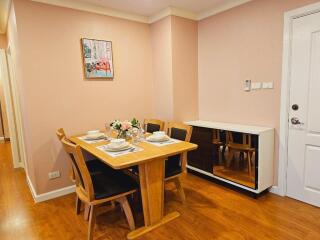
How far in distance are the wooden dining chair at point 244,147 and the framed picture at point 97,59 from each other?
1865 millimetres

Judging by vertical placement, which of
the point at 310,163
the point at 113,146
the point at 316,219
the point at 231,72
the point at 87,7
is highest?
the point at 87,7

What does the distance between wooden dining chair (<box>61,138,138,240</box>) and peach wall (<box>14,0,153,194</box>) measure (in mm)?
875

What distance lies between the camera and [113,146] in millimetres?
2102

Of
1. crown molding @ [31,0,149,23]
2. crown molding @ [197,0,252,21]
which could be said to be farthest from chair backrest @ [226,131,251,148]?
crown molding @ [31,0,149,23]

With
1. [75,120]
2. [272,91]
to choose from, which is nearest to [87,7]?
[75,120]

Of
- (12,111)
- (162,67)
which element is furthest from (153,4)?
(12,111)

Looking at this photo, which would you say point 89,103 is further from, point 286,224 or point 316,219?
point 316,219

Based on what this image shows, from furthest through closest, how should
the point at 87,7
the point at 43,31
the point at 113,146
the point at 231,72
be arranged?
the point at 231,72 < the point at 87,7 < the point at 43,31 < the point at 113,146

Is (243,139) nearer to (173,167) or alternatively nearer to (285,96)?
(285,96)

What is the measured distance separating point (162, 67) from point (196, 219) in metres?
2.20

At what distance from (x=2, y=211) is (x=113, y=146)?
1625 mm

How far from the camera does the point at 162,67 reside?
3438mm

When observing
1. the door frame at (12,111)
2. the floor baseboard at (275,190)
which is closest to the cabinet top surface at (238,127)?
the floor baseboard at (275,190)

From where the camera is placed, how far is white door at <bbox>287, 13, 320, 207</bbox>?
228 centimetres
